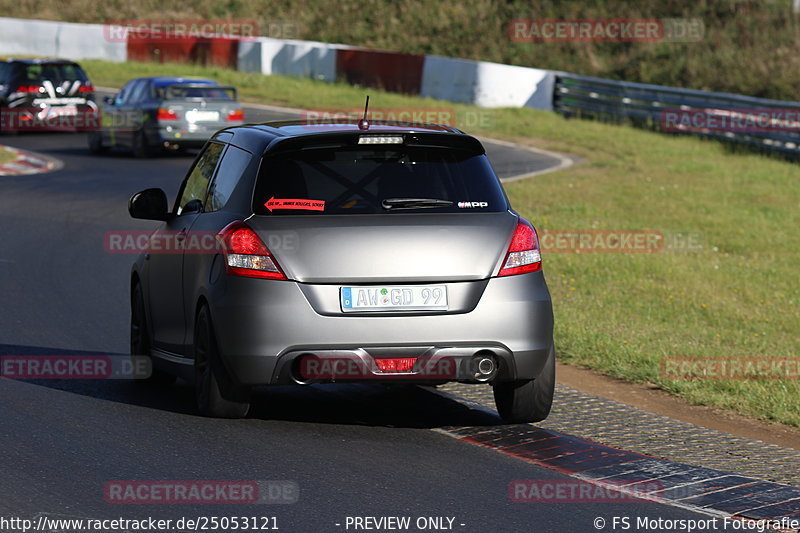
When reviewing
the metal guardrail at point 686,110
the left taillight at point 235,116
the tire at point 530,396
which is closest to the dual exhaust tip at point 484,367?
the tire at point 530,396

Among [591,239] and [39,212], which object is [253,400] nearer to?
[591,239]

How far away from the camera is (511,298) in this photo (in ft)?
24.3

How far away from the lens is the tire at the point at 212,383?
7.53 m

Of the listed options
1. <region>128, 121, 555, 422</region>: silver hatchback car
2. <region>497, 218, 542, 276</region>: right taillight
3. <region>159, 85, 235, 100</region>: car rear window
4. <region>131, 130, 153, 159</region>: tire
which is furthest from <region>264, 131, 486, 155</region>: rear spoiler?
<region>131, 130, 153, 159</region>: tire

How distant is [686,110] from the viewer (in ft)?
103

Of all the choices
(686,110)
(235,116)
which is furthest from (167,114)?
(686,110)

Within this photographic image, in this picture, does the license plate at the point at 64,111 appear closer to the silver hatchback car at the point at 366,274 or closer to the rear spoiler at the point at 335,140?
the silver hatchback car at the point at 366,274

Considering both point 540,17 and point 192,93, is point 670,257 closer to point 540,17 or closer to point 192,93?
point 192,93

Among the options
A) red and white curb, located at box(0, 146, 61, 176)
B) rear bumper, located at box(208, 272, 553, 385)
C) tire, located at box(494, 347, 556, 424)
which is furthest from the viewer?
red and white curb, located at box(0, 146, 61, 176)

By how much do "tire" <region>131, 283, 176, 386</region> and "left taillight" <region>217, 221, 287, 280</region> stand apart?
183 cm

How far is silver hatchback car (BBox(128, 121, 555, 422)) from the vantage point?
719 centimetres

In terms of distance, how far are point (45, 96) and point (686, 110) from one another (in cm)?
1462

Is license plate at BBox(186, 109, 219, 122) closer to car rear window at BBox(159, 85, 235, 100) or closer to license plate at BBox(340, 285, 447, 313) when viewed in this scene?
car rear window at BBox(159, 85, 235, 100)

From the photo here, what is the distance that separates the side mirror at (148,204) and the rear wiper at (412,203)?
1.82 m
